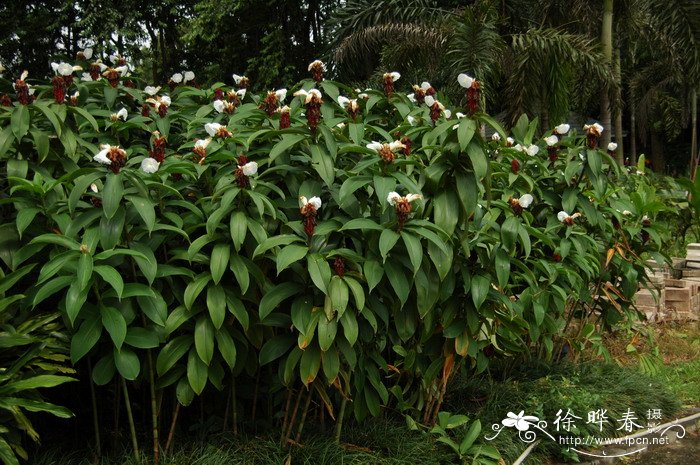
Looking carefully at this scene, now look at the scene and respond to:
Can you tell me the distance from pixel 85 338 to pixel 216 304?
0.46 metres

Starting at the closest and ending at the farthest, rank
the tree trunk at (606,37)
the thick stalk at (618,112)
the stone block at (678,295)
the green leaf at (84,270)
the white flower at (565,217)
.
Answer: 1. the green leaf at (84,270)
2. the white flower at (565,217)
3. the stone block at (678,295)
4. the thick stalk at (618,112)
5. the tree trunk at (606,37)

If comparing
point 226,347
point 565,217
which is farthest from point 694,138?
point 226,347

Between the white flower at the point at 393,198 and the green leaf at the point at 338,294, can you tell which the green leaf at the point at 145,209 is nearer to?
the green leaf at the point at 338,294

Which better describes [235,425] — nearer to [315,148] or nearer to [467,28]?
[315,148]

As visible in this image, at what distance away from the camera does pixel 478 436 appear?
10.5 ft

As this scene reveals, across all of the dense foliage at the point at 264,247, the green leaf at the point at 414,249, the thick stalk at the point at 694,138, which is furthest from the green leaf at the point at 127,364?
the thick stalk at the point at 694,138

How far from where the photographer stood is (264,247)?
8.09 ft

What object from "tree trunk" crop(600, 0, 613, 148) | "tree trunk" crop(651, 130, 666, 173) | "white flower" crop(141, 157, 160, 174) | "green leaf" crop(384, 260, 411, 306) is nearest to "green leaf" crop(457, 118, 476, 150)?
"green leaf" crop(384, 260, 411, 306)

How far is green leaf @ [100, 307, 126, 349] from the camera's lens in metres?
2.33

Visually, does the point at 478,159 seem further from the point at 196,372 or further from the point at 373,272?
the point at 196,372

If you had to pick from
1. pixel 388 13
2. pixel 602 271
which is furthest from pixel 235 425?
pixel 388 13

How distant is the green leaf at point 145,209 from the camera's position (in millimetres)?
2369

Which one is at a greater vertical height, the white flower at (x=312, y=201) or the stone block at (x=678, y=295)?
the white flower at (x=312, y=201)

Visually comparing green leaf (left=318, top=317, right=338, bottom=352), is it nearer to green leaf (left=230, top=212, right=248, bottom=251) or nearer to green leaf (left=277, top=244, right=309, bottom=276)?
green leaf (left=277, top=244, right=309, bottom=276)
